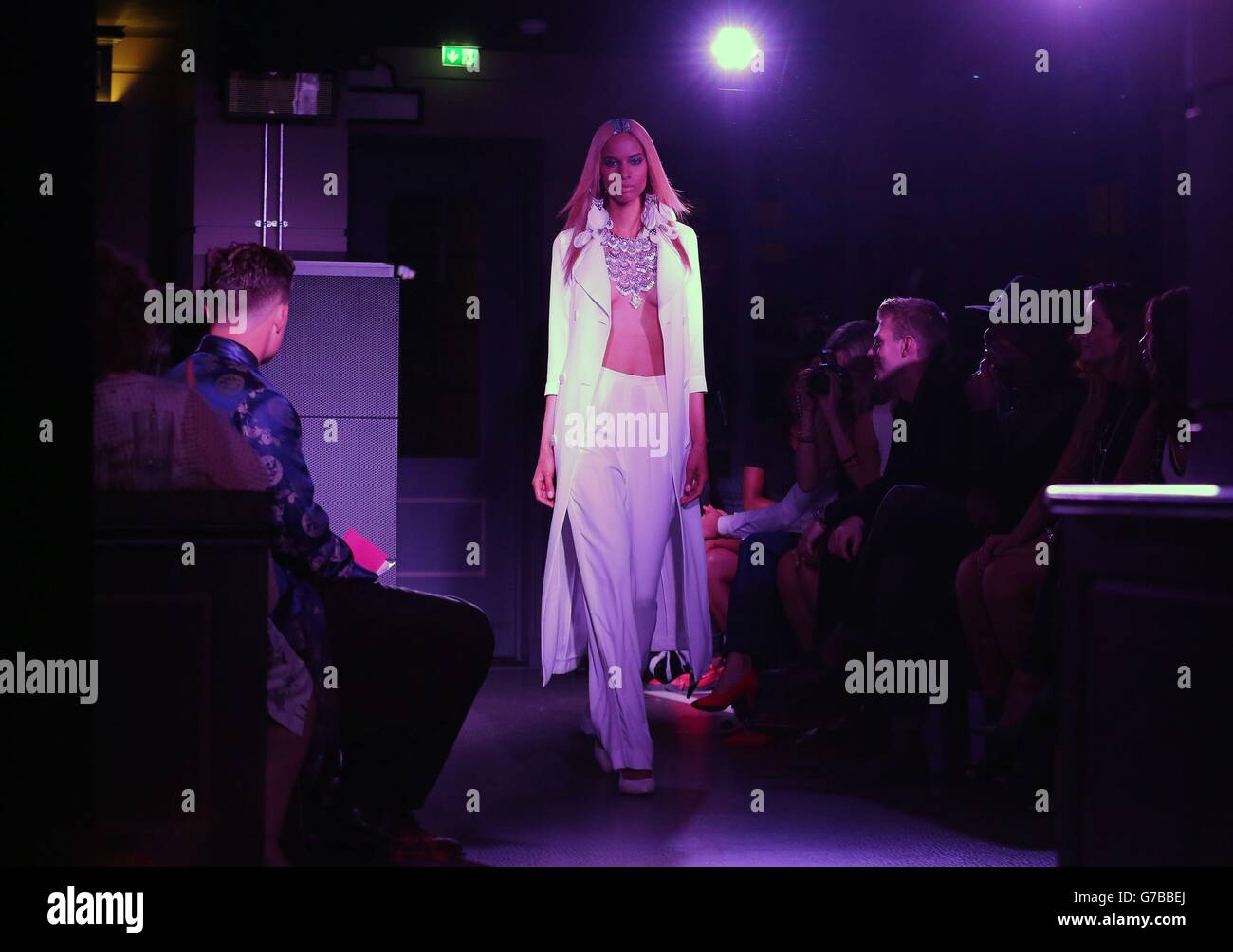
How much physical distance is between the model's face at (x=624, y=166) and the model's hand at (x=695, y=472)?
0.75 meters

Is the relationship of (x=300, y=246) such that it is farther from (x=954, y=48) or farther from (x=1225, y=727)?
(x=1225, y=727)

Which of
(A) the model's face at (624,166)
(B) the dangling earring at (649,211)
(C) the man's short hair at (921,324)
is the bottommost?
(C) the man's short hair at (921,324)

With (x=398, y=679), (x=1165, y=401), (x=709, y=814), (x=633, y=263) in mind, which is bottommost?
(x=709, y=814)

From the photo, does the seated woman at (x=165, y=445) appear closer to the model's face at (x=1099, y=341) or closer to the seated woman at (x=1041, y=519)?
the seated woman at (x=1041, y=519)

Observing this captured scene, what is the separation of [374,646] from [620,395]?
126 cm

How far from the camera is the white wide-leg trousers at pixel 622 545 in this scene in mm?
3654

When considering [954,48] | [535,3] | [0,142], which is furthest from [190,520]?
[954,48]

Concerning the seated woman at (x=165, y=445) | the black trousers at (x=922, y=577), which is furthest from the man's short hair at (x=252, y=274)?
the black trousers at (x=922, y=577)

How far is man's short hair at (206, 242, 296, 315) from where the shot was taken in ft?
9.16

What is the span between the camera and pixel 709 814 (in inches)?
132

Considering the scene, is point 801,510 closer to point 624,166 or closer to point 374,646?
point 624,166

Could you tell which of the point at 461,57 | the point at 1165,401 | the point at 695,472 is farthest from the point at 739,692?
the point at 461,57

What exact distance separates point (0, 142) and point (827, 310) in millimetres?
4892

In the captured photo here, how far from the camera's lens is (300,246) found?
534 centimetres
